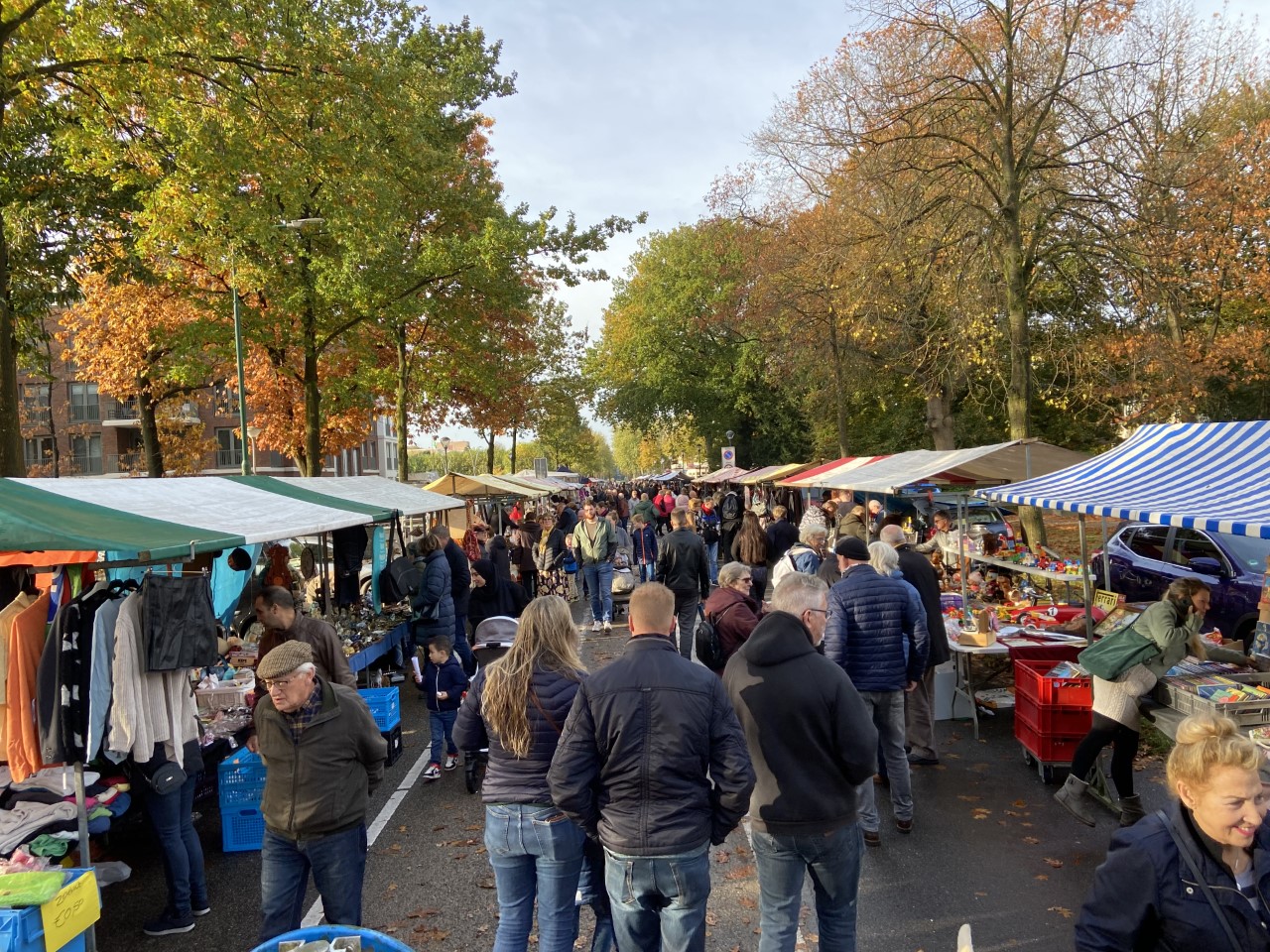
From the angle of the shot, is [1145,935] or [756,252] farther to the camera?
[756,252]

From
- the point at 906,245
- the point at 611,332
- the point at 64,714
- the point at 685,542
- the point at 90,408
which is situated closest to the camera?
the point at 64,714

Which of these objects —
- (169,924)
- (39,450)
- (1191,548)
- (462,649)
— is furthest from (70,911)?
(39,450)

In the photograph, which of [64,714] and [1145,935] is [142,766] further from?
[1145,935]

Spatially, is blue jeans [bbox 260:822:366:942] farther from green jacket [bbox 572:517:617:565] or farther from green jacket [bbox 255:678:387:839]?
green jacket [bbox 572:517:617:565]

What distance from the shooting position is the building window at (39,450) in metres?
46.8

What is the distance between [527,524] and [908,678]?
9.54 metres

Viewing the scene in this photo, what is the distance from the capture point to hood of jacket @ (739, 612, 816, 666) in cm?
318

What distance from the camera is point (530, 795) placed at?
321 centimetres

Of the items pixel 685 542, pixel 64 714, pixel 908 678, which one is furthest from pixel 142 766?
pixel 685 542

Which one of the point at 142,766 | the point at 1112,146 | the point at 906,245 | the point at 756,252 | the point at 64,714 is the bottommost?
the point at 142,766

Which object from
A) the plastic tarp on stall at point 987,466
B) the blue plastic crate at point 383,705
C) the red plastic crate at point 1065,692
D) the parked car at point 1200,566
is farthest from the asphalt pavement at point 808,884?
the plastic tarp on stall at point 987,466

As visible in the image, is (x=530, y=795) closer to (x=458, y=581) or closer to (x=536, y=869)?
(x=536, y=869)

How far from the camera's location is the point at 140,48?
9391 mm

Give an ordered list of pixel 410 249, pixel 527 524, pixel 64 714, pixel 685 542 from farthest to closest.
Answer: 1. pixel 410 249
2. pixel 527 524
3. pixel 685 542
4. pixel 64 714
